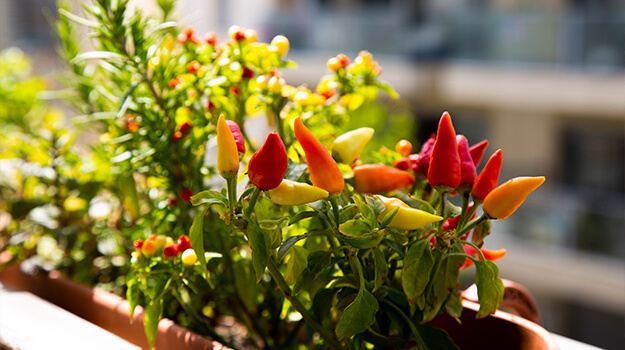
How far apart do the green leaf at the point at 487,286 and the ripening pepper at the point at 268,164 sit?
14cm

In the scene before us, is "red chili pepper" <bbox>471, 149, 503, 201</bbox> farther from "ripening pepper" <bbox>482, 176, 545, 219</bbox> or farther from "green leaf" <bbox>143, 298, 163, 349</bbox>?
"green leaf" <bbox>143, 298, 163, 349</bbox>

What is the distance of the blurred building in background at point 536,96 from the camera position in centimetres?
391

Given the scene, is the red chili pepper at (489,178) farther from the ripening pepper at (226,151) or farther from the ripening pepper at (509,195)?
the ripening pepper at (226,151)

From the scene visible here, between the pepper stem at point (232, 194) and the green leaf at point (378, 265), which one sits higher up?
the pepper stem at point (232, 194)

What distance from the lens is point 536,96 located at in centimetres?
419

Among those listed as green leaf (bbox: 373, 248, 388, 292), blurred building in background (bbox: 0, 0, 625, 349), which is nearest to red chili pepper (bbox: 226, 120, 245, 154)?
green leaf (bbox: 373, 248, 388, 292)

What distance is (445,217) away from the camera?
1.20 ft

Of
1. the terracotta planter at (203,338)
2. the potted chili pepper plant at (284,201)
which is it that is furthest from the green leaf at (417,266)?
the terracotta planter at (203,338)

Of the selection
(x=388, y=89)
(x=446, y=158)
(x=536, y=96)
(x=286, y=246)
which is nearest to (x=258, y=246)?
(x=286, y=246)

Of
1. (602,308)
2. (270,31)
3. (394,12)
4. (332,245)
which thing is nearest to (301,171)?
(332,245)

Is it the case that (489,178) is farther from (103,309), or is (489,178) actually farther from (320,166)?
(103,309)

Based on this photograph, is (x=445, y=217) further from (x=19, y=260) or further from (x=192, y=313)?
(x=19, y=260)

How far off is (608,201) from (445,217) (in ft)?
14.2

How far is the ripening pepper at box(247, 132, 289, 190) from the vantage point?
0.32 meters
